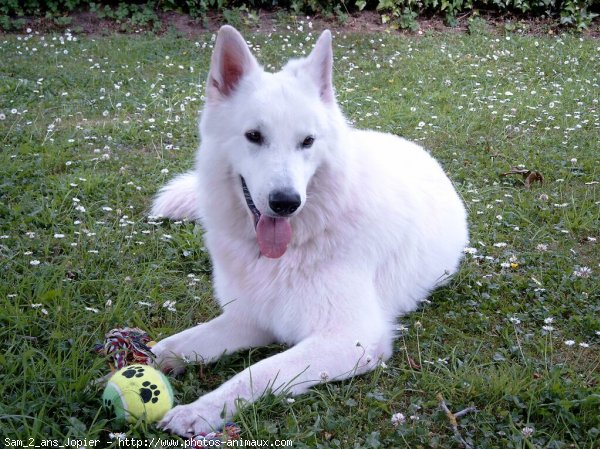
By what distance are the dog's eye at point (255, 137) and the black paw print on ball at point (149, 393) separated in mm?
1137

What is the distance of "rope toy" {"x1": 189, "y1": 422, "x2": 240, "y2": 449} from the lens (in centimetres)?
214

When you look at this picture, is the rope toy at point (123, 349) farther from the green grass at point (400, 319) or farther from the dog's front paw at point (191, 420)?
the dog's front paw at point (191, 420)

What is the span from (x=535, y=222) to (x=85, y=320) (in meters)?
2.99

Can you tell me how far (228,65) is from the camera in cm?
292

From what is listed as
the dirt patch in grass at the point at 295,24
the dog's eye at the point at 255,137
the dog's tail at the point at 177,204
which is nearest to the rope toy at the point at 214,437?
the dog's eye at the point at 255,137

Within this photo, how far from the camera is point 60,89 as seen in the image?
681 centimetres

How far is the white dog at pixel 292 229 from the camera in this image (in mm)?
2631

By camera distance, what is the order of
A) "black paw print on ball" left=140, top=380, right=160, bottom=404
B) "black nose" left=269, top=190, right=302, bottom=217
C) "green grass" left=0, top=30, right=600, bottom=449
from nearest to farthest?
"black paw print on ball" left=140, top=380, right=160, bottom=404
"green grass" left=0, top=30, right=600, bottom=449
"black nose" left=269, top=190, right=302, bottom=217

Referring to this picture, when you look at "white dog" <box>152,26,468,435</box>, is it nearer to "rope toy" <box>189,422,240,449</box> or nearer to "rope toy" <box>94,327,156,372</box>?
"rope toy" <box>94,327,156,372</box>

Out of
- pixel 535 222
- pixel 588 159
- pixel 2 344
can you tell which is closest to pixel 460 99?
pixel 588 159

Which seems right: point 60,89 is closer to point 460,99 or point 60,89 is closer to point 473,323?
point 460,99

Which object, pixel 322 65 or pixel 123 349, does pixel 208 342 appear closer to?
pixel 123 349

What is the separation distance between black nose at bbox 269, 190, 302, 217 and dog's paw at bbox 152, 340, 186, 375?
0.82m

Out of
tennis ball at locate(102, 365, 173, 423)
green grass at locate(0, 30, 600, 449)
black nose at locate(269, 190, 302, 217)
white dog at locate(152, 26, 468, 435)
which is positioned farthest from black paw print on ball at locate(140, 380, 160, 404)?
black nose at locate(269, 190, 302, 217)
